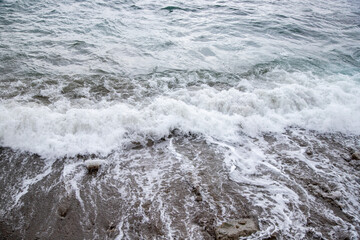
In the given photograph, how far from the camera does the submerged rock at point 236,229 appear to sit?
2936 mm

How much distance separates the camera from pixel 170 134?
494cm

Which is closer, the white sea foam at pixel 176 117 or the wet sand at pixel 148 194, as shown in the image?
the wet sand at pixel 148 194

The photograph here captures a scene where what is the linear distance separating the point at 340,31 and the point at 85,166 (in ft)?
49.7

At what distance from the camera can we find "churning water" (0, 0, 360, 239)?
326 centimetres

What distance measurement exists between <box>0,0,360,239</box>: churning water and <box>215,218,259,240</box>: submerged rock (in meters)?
0.14

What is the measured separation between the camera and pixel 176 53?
902 cm

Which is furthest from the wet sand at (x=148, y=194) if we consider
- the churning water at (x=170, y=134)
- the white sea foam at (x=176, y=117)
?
A: the white sea foam at (x=176, y=117)

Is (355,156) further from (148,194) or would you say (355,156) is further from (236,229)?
(148,194)

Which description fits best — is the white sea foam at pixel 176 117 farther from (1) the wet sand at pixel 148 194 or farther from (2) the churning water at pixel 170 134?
(1) the wet sand at pixel 148 194

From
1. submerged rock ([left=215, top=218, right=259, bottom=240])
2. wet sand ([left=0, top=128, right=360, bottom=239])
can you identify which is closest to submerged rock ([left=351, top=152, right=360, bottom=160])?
wet sand ([left=0, top=128, right=360, bottom=239])

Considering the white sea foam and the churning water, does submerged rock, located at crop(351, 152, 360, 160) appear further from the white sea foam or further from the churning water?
the white sea foam

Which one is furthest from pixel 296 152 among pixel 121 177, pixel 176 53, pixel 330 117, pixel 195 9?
pixel 195 9

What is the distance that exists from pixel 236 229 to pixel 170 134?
2.44 meters

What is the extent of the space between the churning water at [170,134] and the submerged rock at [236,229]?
141mm
